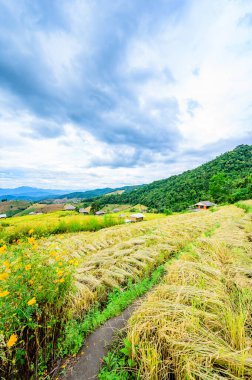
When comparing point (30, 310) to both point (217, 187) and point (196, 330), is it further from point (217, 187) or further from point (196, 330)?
point (217, 187)

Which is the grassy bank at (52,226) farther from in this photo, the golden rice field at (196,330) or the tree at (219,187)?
the tree at (219,187)

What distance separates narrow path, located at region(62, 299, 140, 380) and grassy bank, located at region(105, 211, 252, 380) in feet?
0.57

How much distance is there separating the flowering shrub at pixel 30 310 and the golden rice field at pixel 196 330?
1050 millimetres

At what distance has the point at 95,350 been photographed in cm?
226

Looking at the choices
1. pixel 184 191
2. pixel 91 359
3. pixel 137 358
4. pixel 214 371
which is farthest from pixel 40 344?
pixel 184 191

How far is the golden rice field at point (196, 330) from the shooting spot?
1.64 metres

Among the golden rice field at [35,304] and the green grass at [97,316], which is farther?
the green grass at [97,316]

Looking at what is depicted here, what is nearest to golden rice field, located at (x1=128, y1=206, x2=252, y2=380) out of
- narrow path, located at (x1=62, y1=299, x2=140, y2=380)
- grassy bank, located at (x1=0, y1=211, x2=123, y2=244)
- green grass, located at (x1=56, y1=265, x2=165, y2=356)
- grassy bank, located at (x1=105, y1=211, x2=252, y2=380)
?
grassy bank, located at (x1=105, y1=211, x2=252, y2=380)

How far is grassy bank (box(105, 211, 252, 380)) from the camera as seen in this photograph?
5.40ft

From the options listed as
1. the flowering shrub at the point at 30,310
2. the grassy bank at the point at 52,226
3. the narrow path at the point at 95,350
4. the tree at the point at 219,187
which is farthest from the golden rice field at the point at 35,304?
the tree at the point at 219,187

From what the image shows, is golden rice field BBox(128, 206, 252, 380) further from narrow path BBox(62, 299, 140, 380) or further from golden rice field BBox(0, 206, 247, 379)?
narrow path BBox(62, 299, 140, 380)

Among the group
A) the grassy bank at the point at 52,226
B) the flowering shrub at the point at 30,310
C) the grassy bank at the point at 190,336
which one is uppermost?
the flowering shrub at the point at 30,310

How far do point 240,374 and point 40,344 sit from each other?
2198 mm

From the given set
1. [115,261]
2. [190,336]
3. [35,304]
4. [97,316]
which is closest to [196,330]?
[190,336]
